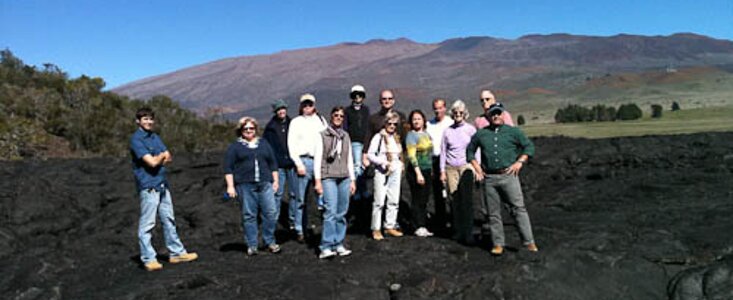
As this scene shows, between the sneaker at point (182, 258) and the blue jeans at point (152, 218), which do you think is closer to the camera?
the blue jeans at point (152, 218)

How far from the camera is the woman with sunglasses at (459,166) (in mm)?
6398

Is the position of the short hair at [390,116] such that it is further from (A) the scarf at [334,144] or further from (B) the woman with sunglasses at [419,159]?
(A) the scarf at [334,144]

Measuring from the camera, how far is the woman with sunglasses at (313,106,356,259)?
5.93m

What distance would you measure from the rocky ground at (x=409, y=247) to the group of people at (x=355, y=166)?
33cm

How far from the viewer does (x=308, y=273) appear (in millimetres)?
5594

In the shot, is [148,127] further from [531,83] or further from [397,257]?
[531,83]

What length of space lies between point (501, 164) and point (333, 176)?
5.63ft

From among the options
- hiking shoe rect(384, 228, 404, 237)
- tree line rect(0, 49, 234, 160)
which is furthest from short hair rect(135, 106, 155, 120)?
tree line rect(0, 49, 234, 160)

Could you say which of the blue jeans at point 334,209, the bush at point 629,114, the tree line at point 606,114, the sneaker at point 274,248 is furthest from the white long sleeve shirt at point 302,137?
the bush at point 629,114

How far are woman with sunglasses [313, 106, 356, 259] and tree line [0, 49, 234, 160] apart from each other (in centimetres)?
1115

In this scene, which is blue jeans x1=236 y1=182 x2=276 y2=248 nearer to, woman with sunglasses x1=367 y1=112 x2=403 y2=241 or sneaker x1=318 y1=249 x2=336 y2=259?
sneaker x1=318 y1=249 x2=336 y2=259

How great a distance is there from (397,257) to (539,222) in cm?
285

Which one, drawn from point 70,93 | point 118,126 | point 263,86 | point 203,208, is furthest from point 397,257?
point 263,86

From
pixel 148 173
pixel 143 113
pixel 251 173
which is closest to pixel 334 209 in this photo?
pixel 251 173
